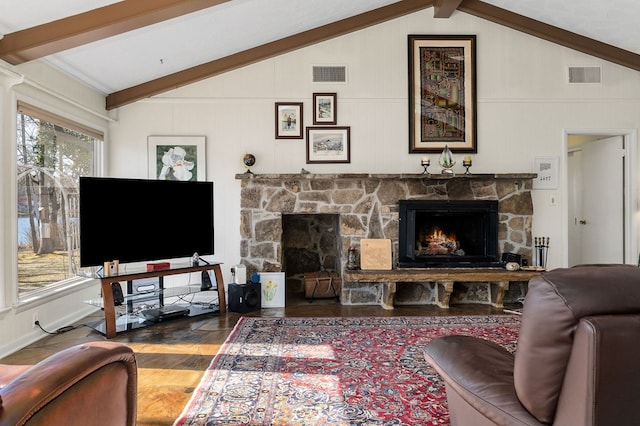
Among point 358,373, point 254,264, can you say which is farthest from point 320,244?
point 358,373

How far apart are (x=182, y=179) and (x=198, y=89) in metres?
1.09

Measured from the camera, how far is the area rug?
6.79 ft

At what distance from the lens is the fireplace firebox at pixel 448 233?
178 inches

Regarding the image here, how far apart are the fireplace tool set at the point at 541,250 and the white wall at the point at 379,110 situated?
9cm

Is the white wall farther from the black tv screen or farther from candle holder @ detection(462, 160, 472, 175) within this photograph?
the black tv screen

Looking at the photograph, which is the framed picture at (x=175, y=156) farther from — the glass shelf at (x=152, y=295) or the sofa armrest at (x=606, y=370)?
the sofa armrest at (x=606, y=370)

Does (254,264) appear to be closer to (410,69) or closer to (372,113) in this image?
(372,113)

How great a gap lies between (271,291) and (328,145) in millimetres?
1837

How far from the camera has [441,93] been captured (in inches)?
187

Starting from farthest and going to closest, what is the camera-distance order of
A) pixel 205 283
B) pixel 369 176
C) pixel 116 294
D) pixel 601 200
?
pixel 601 200 → pixel 369 176 → pixel 205 283 → pixel 116 294

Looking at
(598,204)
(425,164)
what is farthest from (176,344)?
(598,204)

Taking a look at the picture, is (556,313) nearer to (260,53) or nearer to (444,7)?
(260,53)

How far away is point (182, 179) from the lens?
15.2 ft

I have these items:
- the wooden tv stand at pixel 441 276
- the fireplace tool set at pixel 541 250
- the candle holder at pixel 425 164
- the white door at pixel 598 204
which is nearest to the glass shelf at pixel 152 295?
the wooden tv stand at pixel 441 276
